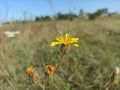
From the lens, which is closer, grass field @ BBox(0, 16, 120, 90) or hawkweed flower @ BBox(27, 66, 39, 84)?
hawkweed flower @ BBox(27, 66, 39, 84)

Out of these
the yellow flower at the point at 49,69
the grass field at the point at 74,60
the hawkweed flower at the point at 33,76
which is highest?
the yellow flower at the point at 49,69

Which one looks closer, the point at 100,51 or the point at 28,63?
the point at 28,63

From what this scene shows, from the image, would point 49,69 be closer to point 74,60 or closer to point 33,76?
point 33,76

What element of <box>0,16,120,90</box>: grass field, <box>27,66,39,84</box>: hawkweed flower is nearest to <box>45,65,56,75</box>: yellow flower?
<box>27,66,39,84</box>: hawkweed flower

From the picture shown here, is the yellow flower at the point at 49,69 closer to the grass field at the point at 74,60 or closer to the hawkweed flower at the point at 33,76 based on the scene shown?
the hawkweed flower at the point at 33,76

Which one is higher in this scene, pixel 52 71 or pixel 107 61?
pixel 52 71

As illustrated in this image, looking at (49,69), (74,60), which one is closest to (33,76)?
(49,69)

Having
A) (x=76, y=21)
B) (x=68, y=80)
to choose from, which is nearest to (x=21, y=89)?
(x=68, y=80)

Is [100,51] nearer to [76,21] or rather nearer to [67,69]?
[67,69]

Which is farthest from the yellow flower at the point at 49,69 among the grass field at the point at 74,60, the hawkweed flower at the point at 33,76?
the grass field at the point at 74,60

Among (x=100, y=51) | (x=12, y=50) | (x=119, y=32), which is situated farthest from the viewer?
(x=119, y=32)

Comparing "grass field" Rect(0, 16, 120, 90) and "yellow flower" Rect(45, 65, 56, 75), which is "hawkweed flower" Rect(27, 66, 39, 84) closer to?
"yellow flower" Rect(45, 65, 56, 75)
